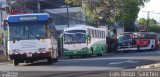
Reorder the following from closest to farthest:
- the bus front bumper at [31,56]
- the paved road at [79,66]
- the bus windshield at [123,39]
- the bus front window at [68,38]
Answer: the paved road at [79,66]
the bus front bumper at [31,56]
the bus front window at [68,38]
the bus windshield at [123,39]

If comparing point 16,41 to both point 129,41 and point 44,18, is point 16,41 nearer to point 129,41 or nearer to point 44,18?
point 44,18

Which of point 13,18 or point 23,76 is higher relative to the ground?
point 13,18

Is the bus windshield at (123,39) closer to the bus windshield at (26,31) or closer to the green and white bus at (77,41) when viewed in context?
the green and white bus at (77,41)

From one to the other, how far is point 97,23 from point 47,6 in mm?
23912

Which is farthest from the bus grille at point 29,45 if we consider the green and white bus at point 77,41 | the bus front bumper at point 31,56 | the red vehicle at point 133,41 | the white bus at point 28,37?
the red vehicle at point 133,41

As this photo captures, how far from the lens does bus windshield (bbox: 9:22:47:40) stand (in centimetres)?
2939

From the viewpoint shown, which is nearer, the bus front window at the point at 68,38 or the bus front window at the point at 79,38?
the bus front window at the point at 79,38

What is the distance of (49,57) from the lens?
99.7ft

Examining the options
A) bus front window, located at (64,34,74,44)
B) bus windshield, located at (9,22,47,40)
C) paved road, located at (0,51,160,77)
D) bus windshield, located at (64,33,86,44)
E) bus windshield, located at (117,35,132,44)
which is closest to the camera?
paved road, located at (0,51,160,77)

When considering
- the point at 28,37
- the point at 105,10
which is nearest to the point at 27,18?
the point at 28,37

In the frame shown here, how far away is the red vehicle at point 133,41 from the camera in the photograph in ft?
205

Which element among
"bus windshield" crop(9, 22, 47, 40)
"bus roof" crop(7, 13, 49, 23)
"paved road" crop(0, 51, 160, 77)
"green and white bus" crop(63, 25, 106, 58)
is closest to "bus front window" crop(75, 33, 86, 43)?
"green and white bus" crop(63, 25, 106, 58)

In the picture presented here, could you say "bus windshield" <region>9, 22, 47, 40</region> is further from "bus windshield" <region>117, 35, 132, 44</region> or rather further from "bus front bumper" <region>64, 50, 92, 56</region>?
"bus windshield" <region>117, 35, 132, 44</region>

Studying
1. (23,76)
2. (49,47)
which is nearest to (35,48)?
(49,47)
